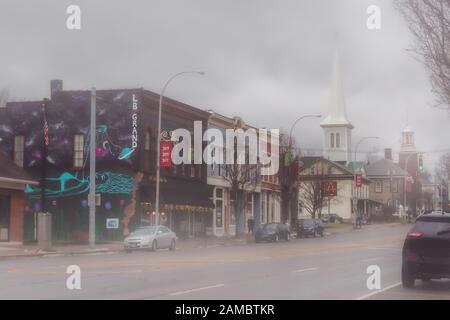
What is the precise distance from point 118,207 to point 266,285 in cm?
2995

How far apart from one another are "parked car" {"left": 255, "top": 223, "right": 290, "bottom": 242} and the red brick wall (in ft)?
53.1

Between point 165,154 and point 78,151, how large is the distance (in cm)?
646

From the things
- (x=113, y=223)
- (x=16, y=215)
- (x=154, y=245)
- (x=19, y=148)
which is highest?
(x=19, y=148)

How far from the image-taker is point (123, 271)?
2172 centimetres

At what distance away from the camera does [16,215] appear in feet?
137

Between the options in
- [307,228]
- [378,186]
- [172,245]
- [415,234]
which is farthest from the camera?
[378,186]

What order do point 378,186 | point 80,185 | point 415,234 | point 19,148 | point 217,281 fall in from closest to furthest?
point 415,234
point 217,281
point 80,185
point 19,148
point 378,186

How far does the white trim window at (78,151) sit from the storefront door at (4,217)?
22.3 ft

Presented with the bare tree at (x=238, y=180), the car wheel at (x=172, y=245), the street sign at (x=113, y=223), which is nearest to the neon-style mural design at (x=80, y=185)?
the street sign at (x=113, y=223)

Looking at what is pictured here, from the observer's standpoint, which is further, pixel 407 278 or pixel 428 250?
pixel 407 278

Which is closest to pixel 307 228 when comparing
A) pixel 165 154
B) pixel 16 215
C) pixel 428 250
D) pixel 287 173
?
pixel 287 173

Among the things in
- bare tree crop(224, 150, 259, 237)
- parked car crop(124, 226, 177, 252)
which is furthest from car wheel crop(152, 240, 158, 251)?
bare tree crop(224, 150, 259, 237)

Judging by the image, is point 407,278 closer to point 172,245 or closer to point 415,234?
point 415,234
